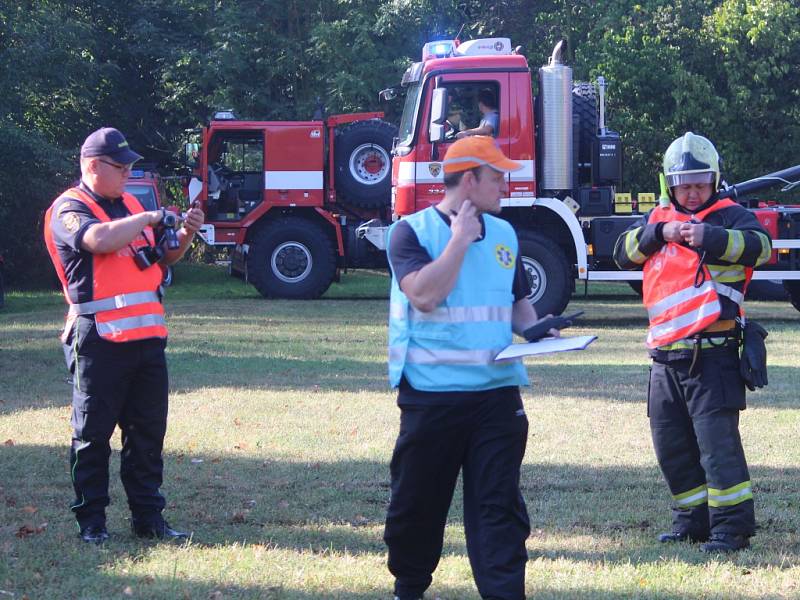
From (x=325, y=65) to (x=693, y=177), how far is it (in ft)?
86.8

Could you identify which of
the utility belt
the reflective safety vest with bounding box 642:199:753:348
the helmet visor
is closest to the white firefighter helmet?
the helmet visor

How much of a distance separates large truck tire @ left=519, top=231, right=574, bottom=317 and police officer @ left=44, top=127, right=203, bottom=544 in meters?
10.6

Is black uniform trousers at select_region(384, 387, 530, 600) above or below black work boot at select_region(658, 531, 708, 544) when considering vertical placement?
above

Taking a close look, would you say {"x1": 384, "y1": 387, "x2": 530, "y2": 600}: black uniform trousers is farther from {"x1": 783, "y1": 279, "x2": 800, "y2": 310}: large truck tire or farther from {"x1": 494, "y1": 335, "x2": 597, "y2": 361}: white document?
{"x1": 783, "y1": 279, "x2": 800, "y2": 310}: large truck tire

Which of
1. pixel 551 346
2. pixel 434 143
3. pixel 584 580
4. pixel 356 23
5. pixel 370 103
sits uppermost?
pixel 356 23

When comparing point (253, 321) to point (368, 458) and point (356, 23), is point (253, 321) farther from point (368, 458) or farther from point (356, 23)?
point (356, 23)

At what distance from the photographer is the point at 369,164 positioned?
21.1 m

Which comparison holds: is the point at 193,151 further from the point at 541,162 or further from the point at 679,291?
the point at 679,291

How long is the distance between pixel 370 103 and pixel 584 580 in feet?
85.8

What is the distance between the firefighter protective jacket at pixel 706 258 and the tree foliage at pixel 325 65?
19744 mm

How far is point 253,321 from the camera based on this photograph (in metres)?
17.2

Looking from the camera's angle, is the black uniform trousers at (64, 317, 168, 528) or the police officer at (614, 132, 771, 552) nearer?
the police officer at (614, 132, 771, 552)

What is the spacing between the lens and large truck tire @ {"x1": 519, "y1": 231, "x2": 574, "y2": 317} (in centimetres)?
1606

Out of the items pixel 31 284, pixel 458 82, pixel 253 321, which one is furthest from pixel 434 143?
pixel 31 284
